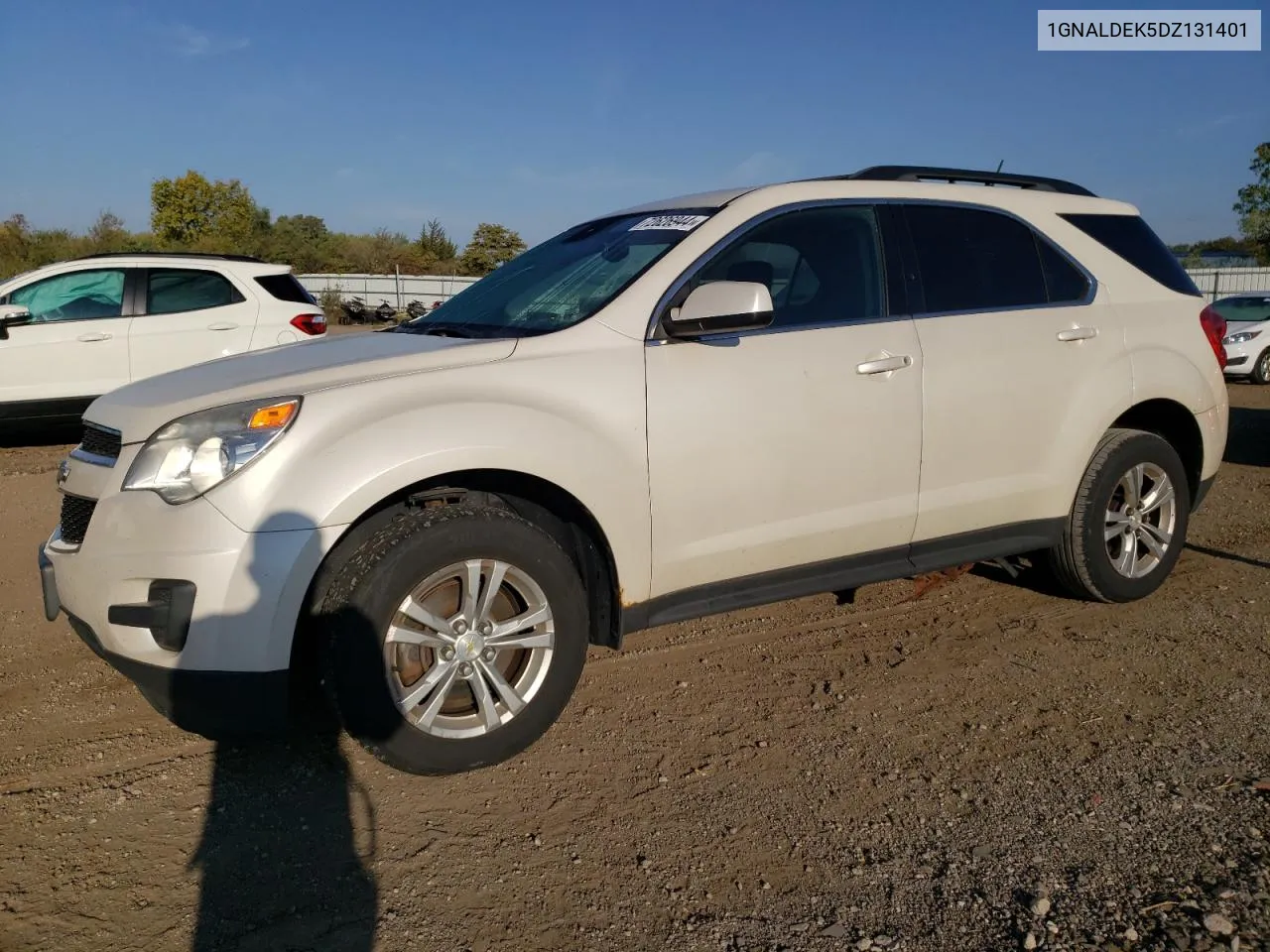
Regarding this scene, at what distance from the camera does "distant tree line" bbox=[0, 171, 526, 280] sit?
117 ft

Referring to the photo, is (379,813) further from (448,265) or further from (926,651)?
(448,265)

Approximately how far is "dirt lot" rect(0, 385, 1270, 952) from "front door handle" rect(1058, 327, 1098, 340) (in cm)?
132

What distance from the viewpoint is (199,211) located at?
4353cm

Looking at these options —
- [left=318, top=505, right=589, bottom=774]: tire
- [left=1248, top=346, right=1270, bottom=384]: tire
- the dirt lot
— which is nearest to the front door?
[left=318, top=505, right=589, bottom=774]: tire

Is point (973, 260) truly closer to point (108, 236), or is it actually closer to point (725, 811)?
point (725, 811)

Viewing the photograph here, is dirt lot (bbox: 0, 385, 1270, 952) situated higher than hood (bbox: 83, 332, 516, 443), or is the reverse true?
hood (bbox: 83, 332, 516, 443)

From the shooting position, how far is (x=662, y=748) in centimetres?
332

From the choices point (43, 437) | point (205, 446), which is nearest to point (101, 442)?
point (205, 446)

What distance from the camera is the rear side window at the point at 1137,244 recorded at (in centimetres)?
448

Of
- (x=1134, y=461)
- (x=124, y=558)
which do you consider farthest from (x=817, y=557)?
(x=124, y=558)

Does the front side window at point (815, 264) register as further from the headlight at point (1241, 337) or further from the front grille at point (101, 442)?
the headlight at point (1241, 337)

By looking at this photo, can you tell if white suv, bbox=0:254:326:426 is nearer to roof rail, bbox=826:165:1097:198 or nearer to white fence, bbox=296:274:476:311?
roof rail, bbox=826:165:1097:198

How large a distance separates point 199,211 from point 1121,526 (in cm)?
4655

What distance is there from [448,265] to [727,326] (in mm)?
46774
